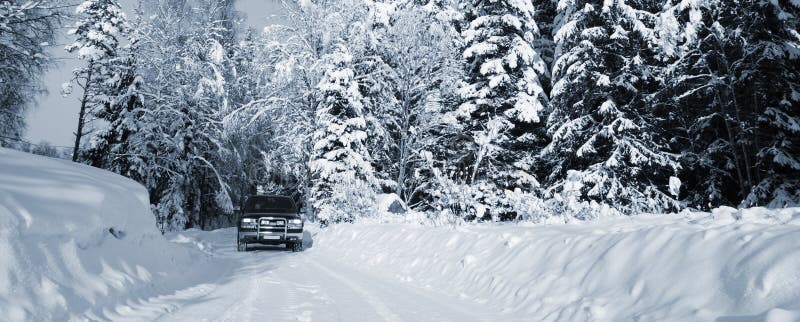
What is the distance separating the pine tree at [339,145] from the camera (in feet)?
67.5

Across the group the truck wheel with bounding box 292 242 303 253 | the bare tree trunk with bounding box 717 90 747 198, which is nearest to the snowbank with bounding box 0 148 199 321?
the truck wheel with bounding box 292 242 303 253

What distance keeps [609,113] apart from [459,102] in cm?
673

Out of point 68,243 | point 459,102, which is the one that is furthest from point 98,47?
point 68,243

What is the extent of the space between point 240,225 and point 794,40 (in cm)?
1878

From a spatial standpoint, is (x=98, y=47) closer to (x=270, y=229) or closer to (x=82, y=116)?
(x=82, y=116)

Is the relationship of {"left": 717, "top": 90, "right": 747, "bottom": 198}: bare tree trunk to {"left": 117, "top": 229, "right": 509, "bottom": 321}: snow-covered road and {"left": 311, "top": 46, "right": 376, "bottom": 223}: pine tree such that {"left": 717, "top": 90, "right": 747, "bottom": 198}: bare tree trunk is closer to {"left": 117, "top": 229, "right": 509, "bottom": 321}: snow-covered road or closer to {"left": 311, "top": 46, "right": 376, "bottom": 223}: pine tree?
{"left": 311, "top": 46, "right": 376, "bottom": 223}: pine tree

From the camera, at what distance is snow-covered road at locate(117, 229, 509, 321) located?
5723 mm

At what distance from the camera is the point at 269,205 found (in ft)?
55.8

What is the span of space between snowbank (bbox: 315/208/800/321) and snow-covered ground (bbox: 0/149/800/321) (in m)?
0.02

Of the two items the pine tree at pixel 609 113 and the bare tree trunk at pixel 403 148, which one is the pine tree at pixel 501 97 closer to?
the pine tree at pixel 609 113

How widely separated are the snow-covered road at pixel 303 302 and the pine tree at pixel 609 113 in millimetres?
10307

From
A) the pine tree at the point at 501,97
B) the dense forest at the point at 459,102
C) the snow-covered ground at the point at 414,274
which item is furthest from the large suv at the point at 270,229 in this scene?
the pine tree at the point at 501,97

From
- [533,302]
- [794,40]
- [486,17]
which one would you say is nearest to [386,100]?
[486,17]

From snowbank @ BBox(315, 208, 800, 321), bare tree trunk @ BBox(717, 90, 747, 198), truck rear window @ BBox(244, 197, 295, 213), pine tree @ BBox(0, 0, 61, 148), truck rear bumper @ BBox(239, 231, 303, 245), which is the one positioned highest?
pine tree @ BBox(0, 0, 61, 148)
